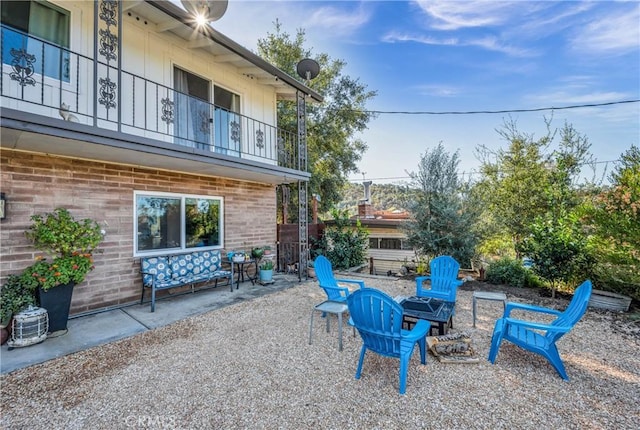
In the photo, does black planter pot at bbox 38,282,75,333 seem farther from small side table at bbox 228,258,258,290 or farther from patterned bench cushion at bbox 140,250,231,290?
small side table at bbox 228,258,258,290

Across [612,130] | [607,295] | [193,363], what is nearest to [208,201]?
[193,363]

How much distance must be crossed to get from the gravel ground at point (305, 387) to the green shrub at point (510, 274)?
2.77m

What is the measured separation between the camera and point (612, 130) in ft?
32.9

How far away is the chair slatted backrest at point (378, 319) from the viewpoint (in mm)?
2947

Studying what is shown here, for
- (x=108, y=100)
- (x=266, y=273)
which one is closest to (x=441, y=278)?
(x=266, y=273)

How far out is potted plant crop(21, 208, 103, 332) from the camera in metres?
4.11

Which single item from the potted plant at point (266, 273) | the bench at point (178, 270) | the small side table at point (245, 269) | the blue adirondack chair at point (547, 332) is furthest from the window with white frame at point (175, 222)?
the blue adirondack chair at point (547, 332)

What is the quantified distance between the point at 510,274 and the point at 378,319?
594 cm

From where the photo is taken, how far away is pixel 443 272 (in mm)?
5488

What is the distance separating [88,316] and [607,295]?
9685 mm

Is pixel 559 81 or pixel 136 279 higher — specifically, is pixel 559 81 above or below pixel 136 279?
above

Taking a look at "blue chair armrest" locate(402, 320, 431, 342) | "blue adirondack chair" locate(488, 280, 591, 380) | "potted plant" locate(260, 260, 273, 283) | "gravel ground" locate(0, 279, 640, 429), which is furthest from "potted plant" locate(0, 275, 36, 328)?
"blue adirondack chair" locate(488, 280, 591, 380)

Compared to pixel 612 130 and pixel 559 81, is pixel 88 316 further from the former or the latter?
pixel 612 130

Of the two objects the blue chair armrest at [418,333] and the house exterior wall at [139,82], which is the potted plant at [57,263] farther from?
the blue chair armrest at [418,333]
